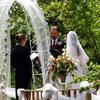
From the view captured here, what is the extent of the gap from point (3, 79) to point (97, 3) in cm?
251

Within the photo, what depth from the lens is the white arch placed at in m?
11.8

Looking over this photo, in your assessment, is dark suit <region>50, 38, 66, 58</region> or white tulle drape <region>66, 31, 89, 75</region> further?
dark suit <region>50, 38, 66, 58</region>

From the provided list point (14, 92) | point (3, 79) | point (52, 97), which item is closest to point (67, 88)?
point (52, 97)

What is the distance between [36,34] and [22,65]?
1762 mm

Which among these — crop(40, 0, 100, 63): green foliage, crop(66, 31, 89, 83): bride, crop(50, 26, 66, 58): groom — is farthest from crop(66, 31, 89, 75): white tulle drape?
crop(40, 0, 100, 63): green foliage

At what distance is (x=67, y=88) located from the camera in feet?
28.2

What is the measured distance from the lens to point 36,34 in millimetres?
12305

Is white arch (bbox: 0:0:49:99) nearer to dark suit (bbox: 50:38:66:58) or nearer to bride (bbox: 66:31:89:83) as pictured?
dark suit (bbox: 50:38:66:58)

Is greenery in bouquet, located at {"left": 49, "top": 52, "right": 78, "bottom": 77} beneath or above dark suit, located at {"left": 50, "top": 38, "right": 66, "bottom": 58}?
beneath

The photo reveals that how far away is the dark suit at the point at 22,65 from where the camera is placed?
10562mm

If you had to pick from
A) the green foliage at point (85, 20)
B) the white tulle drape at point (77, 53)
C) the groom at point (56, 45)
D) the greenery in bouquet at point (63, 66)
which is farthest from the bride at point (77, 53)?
the green foliage at point (85, 20)

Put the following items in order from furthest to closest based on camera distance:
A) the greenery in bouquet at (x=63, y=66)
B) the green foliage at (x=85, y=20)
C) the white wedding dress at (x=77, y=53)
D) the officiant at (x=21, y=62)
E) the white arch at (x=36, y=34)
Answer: the green foliage at (x=85, y=20) < the white arch at (x=36, y=34) < the officiant at (x=21, y=62) < the white wedding dress at (x=77, y=53) < the greenery in bouquet at (x=63, y=66)

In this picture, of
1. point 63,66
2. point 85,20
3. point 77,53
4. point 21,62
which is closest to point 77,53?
point 77,53

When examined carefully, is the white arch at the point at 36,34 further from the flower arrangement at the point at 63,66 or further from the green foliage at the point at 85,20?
the flower arrangement at the point at 63,66
